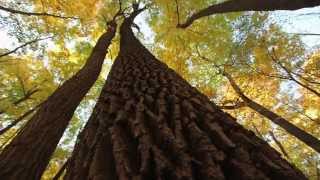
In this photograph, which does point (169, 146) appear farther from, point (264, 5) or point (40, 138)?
point (264, 5)

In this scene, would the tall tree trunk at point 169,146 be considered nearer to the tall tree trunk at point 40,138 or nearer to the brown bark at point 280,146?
the tall tree trunk at point 40,138

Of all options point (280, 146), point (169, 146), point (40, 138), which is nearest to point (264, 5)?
point (40, 138)

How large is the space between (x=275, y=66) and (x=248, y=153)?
12.2m

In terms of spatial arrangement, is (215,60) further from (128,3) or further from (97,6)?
(97,6)

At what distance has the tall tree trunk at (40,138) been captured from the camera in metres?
3.28

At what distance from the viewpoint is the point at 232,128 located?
216cm

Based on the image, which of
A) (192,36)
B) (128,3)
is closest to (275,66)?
(192,36)

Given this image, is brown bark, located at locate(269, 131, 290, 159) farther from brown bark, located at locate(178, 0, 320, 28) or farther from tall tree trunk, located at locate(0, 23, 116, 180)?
tall tree trunk, located at locate(0, 23, 116, 180)

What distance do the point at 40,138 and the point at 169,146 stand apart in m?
2.51

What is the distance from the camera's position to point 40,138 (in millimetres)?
3822

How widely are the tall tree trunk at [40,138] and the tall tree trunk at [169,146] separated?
1.10 meters

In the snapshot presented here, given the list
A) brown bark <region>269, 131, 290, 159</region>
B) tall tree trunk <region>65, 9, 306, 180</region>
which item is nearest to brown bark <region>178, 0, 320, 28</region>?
tall tree trunk <region>65, 9, 306, 180</region>

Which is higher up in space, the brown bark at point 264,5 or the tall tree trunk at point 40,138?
the brown bark at point 264,5

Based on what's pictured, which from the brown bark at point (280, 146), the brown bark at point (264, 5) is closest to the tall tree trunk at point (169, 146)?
the brown bark at point (264, 5)
